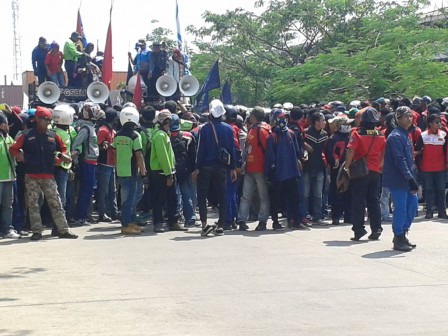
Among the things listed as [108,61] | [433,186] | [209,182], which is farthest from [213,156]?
[108,61]

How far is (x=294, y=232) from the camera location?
14.1 m

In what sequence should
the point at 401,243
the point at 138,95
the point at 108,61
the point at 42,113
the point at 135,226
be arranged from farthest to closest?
the point at 108,61, the point at 138,95, the point at 135,226, the point at 42,113, the point at 401,243

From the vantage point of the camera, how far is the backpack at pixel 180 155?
48.6ft

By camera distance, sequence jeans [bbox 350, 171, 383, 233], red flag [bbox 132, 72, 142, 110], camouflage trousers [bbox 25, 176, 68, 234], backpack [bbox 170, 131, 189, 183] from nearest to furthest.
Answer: jeans [bbox 350, 171, 383, 233] → camouflage trousers [bbox 25, 176, 68, 234] → backpack [bbox 170, 131, 189, 183] → red flag [bbox 132, 72, 142, 110]

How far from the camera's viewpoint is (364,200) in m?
13.0

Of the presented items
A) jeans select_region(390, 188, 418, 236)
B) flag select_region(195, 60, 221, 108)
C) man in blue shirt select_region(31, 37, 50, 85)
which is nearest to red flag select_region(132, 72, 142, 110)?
flag select_region(195, 60, 221, 108)

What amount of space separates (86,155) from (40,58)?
803 centimetres

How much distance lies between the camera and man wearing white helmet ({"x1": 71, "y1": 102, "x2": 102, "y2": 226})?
15.0 metres

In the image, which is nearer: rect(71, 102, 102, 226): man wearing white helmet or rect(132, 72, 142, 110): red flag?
rect(71, 102, 102, 226): man wearing white helmet

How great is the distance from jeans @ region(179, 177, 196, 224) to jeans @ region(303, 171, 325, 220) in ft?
6.55

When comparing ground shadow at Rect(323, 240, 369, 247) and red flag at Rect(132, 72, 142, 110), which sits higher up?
red flag at Rect(132, 72, 142, 110)

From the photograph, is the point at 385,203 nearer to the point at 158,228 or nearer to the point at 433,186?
the point at 433,186

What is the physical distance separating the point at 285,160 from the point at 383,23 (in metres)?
20.4

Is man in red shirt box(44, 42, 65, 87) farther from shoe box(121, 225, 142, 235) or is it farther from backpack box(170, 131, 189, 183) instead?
shoe box(121, 225, 142, 235)
